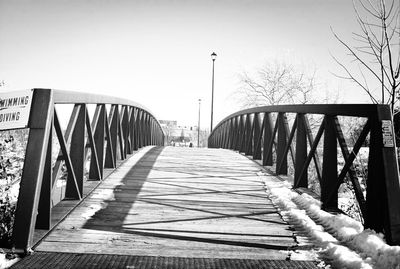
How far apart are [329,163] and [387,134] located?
3.67 ft

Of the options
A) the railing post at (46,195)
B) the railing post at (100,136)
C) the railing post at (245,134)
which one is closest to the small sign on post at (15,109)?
the railing post at (46,195)

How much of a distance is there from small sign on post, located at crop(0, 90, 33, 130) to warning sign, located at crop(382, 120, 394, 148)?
2634 millimetres

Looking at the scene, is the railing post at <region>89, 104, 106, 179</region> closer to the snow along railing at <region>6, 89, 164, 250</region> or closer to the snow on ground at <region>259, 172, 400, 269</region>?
the snow along railing at <region>6, 89, 164, 250</region>

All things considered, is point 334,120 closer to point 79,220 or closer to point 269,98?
point 79,220

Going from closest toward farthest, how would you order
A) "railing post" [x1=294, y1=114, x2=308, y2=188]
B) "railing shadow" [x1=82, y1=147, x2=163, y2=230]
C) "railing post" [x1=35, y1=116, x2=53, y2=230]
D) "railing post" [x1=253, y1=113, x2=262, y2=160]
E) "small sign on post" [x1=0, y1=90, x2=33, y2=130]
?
"small sign on post" [x1=0, y1=90, x2=33, y2=130], "railing post" [x1=35, y1=116, x2=53, y2=230], "railing shadow" [x1=82, y1=147, x2=163, y2=230], "railing post" [x1=294, y1=114, x2=308, y2=188], "railing post" [x1=253, y1=113, x2=262, y2=160]

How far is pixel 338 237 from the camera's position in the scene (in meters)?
2.69

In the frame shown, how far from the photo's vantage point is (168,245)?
2.59 m

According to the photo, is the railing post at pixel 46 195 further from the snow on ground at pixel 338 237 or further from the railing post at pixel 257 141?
the railing post at pixel 257 141

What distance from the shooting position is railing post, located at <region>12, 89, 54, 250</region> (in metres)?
2.29

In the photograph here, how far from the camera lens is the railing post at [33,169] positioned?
7.53ft

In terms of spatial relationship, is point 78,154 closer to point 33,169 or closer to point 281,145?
point 33,169

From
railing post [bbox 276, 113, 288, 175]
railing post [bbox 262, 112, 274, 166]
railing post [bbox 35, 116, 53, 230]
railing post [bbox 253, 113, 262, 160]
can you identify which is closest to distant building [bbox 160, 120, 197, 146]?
railing post [bbox 253, 113, 262, 160]

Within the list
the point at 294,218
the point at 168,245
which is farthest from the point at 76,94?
the point at 294,218

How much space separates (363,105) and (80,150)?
2900 mm
